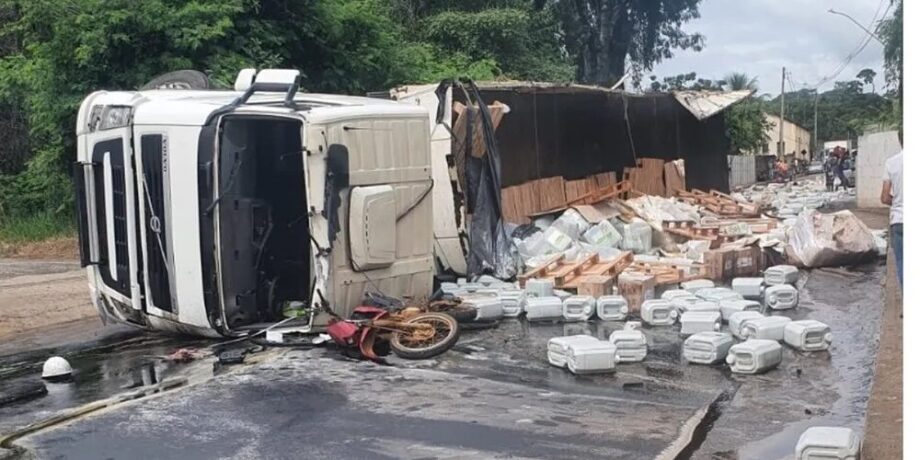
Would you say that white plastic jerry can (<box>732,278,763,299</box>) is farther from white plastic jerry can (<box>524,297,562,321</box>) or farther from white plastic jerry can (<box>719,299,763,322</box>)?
white plastic jerry can (<box>524,297,562,321</box>)

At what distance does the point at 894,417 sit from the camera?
5.42 meters

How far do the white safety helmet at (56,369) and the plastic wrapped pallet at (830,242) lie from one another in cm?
858

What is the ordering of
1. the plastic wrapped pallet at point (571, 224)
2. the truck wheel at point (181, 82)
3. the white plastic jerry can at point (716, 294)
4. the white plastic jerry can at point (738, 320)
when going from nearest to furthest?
the white plastic jerry can at point (738, 320) < the white plastic jerry can at point (716, 294) < the truck wheel at point (181, 82) < the plastic wrapped pallet at point (571, 224)

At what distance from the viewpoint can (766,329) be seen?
24.1 ft

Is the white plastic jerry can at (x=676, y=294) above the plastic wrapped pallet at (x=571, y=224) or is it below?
below

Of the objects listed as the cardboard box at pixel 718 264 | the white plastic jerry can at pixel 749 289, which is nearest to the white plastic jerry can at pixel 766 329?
the white plastic jerry can at pixel 749 289

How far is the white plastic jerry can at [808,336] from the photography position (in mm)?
7215

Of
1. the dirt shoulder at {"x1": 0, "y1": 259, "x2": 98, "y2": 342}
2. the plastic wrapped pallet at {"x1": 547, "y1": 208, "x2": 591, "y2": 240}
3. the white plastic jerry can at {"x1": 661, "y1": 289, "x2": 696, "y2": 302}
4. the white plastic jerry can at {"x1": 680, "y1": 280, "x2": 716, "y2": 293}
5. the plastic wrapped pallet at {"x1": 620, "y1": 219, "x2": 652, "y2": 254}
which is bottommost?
the dirt shoulder at {"x1": 0, "y1": 259, "x2": 98, "y2": 342}

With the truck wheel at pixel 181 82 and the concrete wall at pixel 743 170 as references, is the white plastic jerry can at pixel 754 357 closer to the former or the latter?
the truck wheel at pixel 181 82

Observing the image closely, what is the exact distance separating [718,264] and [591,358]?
15.7 feet

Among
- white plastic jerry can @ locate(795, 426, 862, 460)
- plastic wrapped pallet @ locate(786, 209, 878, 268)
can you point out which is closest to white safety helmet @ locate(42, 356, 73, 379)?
white plastic jerry can @ locate(795, 426, 862, 460)

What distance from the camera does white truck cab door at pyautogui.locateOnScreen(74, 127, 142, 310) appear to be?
27.1 feet

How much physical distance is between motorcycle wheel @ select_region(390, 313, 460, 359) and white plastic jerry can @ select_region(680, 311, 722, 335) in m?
1.93

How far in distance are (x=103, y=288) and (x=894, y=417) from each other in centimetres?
675
